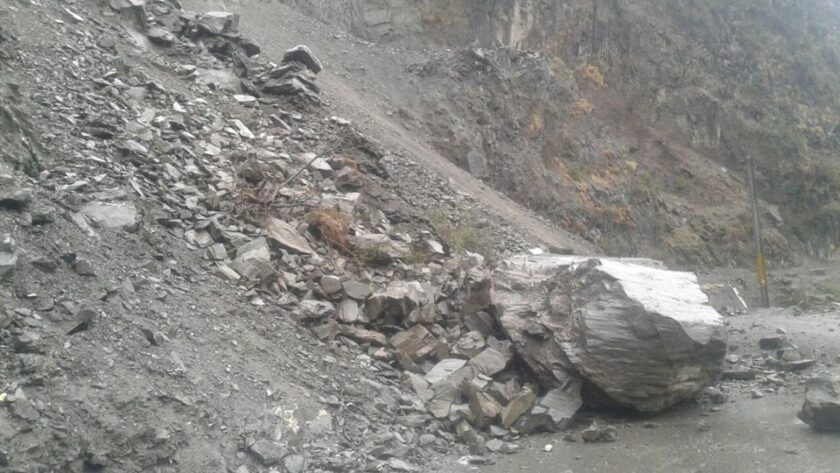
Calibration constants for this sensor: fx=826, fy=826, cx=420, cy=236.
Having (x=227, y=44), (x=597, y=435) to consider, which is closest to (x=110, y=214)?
(x=597, y=435)

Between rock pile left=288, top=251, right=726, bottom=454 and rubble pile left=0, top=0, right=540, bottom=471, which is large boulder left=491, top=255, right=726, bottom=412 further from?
rubble pile left=0, top=0, right=540, bottom=471

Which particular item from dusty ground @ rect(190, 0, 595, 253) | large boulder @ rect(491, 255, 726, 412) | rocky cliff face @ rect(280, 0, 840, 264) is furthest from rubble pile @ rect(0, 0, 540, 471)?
rocky cliff face @ rect(280, 0, 840, 264)

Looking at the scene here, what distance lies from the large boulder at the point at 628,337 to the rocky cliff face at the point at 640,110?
9.90m

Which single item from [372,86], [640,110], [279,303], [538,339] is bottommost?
[279,303]

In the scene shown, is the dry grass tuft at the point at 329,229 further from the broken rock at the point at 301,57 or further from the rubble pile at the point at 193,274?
the broken rock at the point at 301,57

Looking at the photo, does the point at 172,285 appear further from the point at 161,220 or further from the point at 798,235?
the point at 798,235

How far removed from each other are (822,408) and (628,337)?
1615 mm

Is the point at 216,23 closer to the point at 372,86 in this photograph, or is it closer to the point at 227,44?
the point at 227,44

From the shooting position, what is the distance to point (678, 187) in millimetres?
21969

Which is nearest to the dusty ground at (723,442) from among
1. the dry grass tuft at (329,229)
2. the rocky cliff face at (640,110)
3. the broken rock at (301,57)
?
the dry grass tuft at (329,229)

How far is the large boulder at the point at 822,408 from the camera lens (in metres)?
6.43

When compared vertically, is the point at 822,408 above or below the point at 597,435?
above

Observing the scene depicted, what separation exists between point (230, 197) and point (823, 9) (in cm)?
2812

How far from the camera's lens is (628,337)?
7.30 meters
